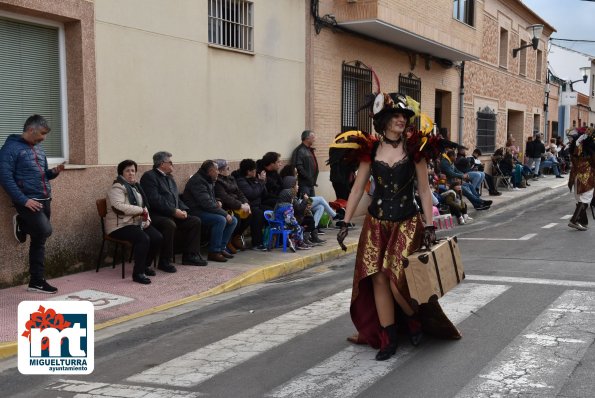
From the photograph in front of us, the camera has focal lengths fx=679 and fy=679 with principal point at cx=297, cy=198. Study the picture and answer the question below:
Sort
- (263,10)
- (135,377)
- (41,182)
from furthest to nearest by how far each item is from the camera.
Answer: (263,10)
(41,182)
(135,377)

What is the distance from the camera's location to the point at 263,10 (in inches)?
492

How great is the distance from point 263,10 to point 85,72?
15.1 ft

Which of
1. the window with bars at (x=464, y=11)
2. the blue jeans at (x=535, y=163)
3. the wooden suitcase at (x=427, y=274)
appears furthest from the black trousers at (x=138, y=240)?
the blue jeans at (x=535, y=163)

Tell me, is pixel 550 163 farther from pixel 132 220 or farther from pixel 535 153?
pixel 132 220

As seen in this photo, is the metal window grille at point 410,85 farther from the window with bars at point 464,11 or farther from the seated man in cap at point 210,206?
the seated man in cap at point 210,206

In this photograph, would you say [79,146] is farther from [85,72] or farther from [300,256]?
[300,256]

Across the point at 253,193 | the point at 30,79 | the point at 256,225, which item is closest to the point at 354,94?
the point at 253,193

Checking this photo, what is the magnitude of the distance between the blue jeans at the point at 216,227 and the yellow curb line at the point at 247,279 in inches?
35.6

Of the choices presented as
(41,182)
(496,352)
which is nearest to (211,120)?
(41,182)

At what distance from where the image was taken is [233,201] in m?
10.1

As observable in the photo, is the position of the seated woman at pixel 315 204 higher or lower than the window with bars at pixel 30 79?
lower

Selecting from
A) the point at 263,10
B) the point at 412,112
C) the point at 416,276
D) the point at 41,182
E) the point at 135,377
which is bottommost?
the point at 135,377

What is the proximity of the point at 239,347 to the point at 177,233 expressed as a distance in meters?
4.33

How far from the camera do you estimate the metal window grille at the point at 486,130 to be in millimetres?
24578
